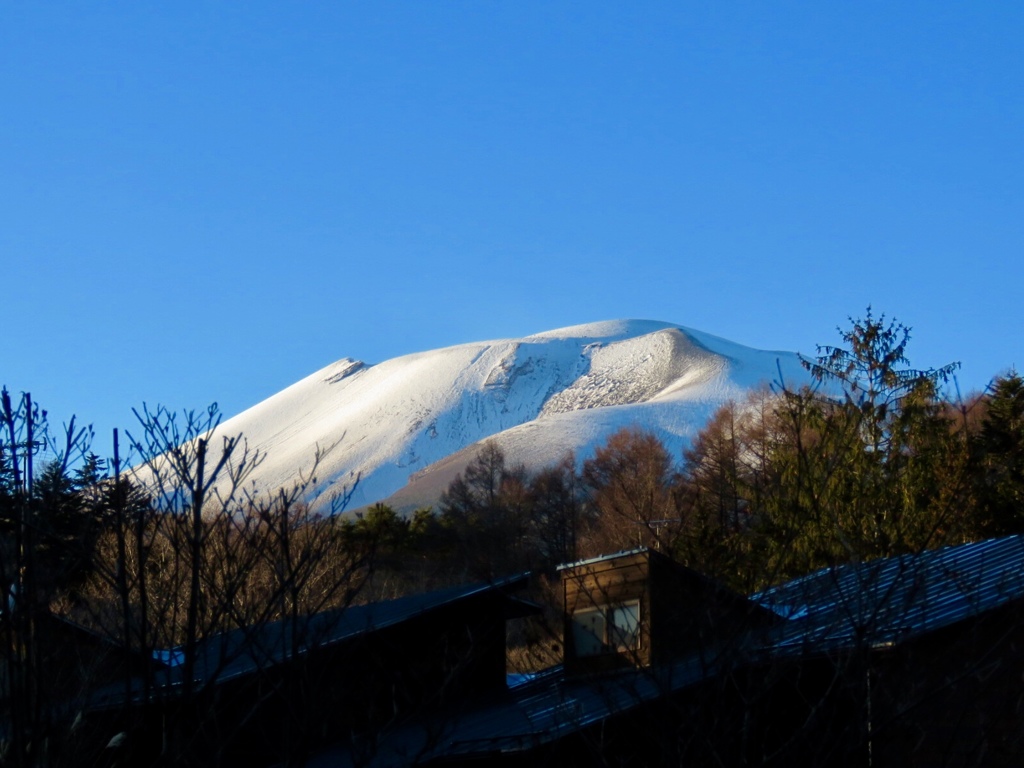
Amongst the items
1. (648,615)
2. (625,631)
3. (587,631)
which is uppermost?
(625,631)

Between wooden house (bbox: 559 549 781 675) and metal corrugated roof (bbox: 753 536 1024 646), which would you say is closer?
metal corrugated roof (bbox: 753 536 1024 646)

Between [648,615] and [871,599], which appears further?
[648,615]

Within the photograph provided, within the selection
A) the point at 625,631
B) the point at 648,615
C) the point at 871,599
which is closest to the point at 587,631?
the point at 648,615

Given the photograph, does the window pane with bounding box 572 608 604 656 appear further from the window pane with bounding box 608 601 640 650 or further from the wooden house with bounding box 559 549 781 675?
the window pane with bounding box 608 601 640 650

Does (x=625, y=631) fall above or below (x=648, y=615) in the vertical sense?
above

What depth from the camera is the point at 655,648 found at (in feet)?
25.4

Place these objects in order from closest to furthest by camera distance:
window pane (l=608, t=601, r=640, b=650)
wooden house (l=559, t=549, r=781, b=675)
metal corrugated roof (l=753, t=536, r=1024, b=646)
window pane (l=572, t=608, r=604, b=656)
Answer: metal corrugated roof (l=753, t=536, r=1024, b=646), wooden house (l=559, t=549, r=781, b=675), window pane (l=608, t=601, r=640, b=650), window pane (l=572, t=608, r=604, b=656)

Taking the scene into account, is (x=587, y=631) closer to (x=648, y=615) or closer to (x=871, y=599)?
(x=648, y=615)

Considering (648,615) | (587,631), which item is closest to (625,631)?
(648,615)

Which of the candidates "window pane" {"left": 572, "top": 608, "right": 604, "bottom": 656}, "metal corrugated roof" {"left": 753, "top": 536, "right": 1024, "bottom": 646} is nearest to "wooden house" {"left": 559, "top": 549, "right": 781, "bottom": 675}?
"window pane" {"left": 572, "top": 608, "right": 604, "bottom": 656}

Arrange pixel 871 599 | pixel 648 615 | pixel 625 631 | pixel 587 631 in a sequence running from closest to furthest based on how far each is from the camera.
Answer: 1. pixel 871 599
2. pixel 625 631
3. pixel 648 615
4. pixel 587 631

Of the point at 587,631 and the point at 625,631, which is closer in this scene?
the point at 625,631

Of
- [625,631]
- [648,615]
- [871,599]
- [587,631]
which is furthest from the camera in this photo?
[587,631]

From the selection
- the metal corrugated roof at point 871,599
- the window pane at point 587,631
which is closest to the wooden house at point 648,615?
the window pane at point 587,631
